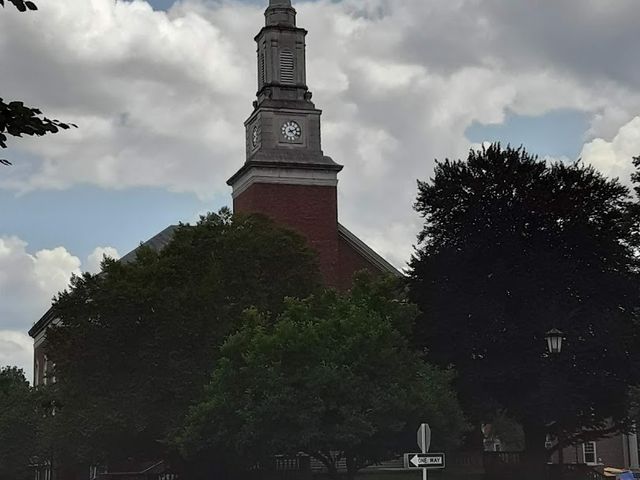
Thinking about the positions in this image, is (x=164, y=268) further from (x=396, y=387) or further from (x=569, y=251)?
(x=569, y=251)

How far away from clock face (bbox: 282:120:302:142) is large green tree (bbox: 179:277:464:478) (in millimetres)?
34175

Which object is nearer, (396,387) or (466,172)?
(396,387)

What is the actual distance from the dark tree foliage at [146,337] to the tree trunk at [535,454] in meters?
15.4

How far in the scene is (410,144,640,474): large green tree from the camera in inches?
1738

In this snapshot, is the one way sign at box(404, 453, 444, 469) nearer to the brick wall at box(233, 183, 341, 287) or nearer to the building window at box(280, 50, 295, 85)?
the brick wall at box(233, 183, 341, 287)

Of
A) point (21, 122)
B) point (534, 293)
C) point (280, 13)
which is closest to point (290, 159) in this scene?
point (280, 13)

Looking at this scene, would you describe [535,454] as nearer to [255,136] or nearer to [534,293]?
[534,293]

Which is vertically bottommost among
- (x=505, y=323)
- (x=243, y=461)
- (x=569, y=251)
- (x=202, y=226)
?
(x=243, y=461)

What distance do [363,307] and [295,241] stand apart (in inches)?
539

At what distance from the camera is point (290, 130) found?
262 feet

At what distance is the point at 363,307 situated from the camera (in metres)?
47.0

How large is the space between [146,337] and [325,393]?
13974 millimetres

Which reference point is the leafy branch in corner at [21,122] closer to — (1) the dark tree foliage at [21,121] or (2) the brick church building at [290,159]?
(1) the dark tree foliage at [21,121]

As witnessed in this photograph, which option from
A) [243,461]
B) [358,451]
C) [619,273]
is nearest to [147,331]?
[243,461]
